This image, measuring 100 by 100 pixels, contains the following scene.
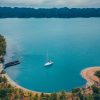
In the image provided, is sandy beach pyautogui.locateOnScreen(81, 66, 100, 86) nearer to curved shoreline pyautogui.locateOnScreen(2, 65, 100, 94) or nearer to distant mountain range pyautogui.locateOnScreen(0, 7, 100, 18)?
curved shoreline pyautogui.locateOnScreen(2, 65, 100, 94)

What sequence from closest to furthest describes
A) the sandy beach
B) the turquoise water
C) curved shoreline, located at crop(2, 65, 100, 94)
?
curved shoreline, located at crop(2, 65, 100, 94), the sandy beach, the turquoise water

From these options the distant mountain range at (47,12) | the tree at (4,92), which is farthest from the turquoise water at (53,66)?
the distant mountain range at (47,12)

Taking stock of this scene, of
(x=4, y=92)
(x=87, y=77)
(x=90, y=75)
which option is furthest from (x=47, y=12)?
(x=4, y=92)

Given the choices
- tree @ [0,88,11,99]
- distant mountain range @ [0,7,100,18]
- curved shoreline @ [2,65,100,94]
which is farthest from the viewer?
distant mountain range @ [0,7,100,18]

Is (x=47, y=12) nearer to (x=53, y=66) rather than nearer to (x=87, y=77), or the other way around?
(x=53, y=66)

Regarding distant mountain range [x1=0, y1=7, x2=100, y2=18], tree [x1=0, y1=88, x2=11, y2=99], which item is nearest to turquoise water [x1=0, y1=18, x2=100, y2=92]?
tree [x1=0, y1=88, x2=11, y2=99]

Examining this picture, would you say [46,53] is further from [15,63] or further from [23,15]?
[23,15]
